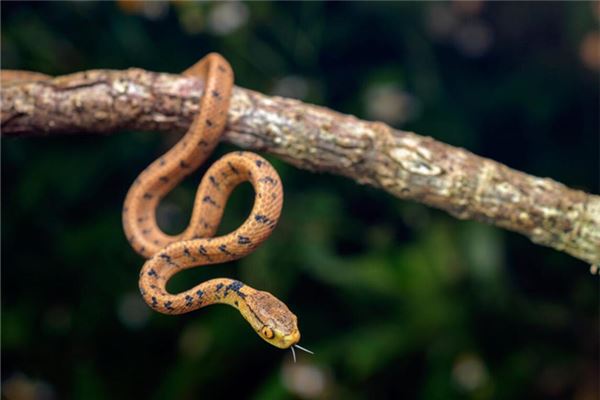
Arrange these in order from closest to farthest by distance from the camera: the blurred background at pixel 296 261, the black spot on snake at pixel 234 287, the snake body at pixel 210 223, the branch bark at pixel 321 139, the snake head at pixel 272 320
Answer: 1. the snake head at pixel 272 320
2. the snake body at pixel 210 223
3. the black spot on snake at pixel 234 287
4. the branch bark at pixel 321 139
5. the blurred background at pixel 296 261

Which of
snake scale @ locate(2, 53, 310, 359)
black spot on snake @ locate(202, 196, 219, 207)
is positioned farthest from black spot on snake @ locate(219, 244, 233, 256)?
black spot on snake @ locate(202, 196, 219, 207)

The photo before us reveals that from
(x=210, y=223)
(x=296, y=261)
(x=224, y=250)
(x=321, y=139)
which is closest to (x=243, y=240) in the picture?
(x=224, y=250)

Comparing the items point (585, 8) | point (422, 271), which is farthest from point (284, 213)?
point (585, 8)

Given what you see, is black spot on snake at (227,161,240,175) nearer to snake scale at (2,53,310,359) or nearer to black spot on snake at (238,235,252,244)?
snake scale at (2,53,310,359)

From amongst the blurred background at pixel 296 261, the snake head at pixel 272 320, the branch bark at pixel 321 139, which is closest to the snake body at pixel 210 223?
the snake head at pixel 272 320

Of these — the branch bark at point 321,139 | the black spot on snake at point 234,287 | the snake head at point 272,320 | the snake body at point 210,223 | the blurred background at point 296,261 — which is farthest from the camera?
the blurred background at point 296,261

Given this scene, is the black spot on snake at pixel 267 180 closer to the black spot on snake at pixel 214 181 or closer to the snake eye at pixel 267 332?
the black spot on snake at pixel 214 181
